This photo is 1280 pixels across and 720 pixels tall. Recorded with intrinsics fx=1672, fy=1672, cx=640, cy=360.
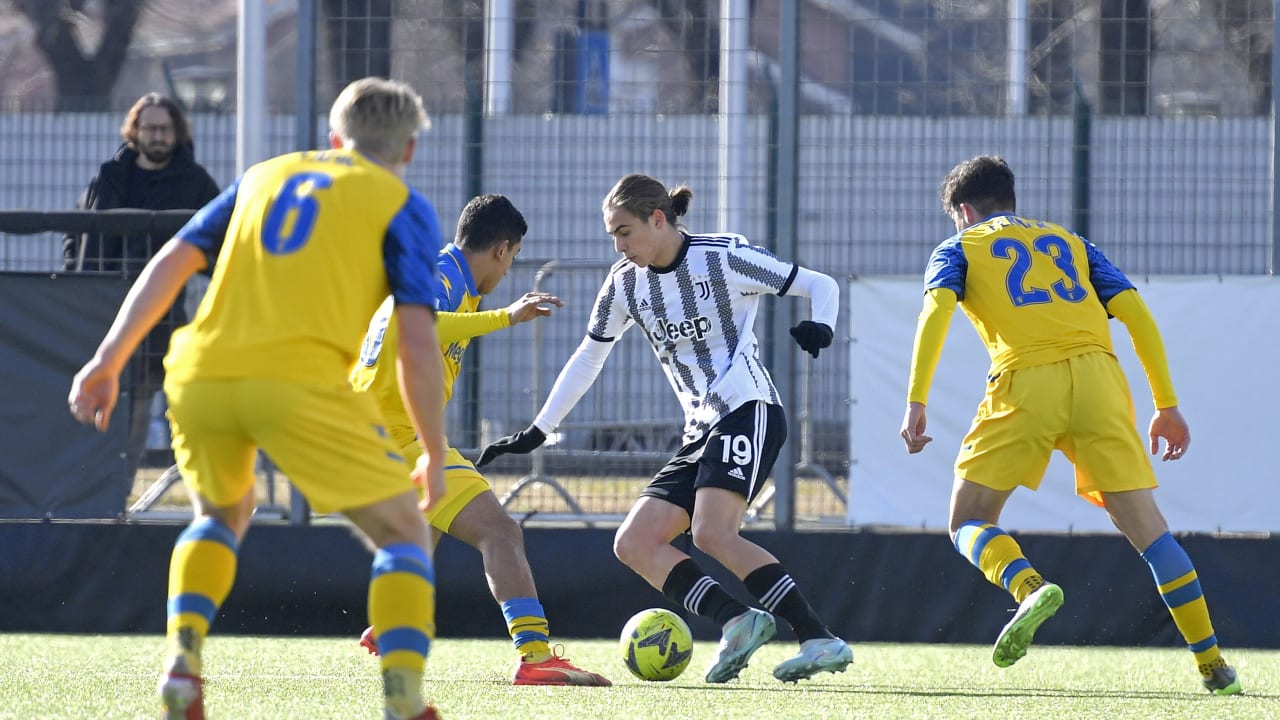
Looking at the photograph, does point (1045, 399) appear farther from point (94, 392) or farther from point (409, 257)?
point (94, 392)

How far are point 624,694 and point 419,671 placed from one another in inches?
74.0

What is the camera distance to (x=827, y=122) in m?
7.73

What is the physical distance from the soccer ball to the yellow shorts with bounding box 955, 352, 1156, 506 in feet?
3.75

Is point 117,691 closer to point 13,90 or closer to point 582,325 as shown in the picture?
point 582,325

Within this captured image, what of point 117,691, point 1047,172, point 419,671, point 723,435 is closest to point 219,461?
point 419,671

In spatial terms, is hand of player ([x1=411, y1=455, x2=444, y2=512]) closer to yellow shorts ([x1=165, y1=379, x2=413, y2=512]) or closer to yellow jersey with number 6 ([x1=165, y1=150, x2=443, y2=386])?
yellow shorts ([x1=165, y1=379, x2=413, y2=512])

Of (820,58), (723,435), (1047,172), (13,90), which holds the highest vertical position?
(13,90)

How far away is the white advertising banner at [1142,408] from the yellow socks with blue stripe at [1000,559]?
6.26 ft

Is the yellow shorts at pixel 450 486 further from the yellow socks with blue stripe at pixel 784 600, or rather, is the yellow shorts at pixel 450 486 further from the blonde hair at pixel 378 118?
the blonde hair at pixel 378 118

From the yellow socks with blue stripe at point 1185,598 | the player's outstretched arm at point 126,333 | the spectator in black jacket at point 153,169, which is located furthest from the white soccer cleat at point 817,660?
the spectator in black jacket at point 153,169

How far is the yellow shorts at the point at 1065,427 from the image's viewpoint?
17.9 feet

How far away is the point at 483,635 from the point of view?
7508 millimetres

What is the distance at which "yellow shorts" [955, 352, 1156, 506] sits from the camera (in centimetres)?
→ 546

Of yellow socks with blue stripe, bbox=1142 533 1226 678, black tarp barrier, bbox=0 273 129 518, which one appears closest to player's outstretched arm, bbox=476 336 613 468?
yellow socks with blue stripe, bbox=1142 533 1226 678
